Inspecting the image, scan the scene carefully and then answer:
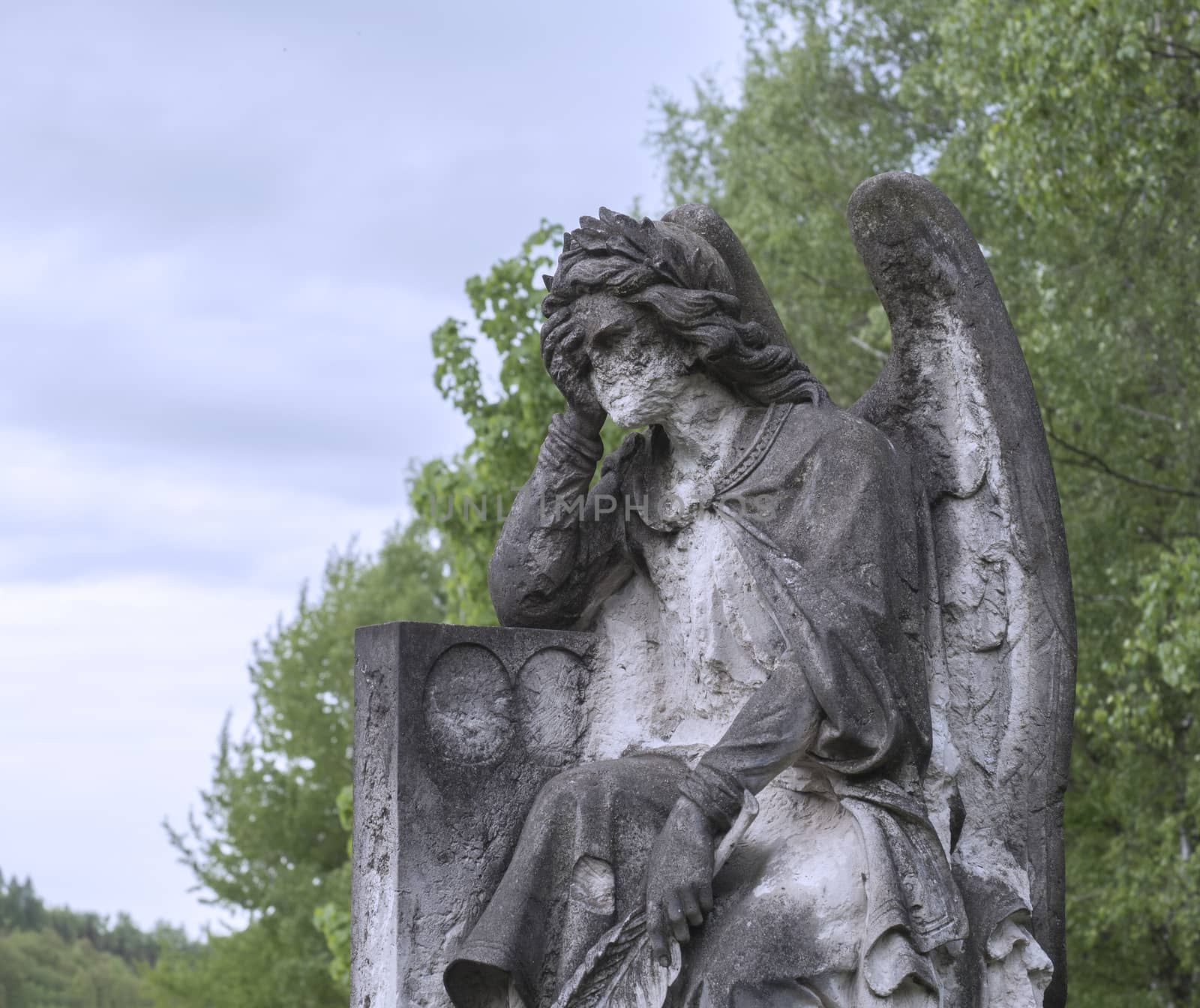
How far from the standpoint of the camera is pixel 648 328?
13.6 feet

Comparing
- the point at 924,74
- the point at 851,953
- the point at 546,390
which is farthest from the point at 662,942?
the point at 924,74

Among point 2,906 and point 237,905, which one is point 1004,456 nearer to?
point 237,905

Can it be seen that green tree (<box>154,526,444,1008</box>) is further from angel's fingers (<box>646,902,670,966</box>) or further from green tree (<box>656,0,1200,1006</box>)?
angel's fingers (<box>646,902,670,966</box>)

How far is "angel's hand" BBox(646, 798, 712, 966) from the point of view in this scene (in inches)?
143

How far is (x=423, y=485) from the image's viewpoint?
10.6 metres

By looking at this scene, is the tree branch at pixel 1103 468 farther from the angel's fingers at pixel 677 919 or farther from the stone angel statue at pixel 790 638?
the angel's fingers at pixel 677 919

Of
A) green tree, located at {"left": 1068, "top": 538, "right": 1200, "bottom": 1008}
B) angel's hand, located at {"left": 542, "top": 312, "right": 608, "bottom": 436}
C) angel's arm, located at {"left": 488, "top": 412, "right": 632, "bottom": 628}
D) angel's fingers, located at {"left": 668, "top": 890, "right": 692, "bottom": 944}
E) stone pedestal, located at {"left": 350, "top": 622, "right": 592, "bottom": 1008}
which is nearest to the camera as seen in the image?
angel's fingers, located at {"left": 668, "top": 890, "right": 692, "bottom": 944}

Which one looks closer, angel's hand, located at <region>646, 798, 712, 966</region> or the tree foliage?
angel's hand, located at <region>646, 798, 712, 966</region>

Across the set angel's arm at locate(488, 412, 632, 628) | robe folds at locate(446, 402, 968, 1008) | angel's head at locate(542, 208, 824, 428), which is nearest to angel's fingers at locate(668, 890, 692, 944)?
robe folds at locate(446, 402, 968, 1008)

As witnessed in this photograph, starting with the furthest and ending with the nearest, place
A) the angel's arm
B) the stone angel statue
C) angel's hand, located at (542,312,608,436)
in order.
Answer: the angel's arm < angel's hand, located at (542,312,608,436) < the stone angel statue

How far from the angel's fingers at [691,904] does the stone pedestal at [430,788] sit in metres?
0.68

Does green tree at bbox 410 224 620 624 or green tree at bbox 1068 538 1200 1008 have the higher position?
green tree at bbox 410 224 620 624

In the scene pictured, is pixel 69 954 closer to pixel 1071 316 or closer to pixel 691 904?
pixel 1071 316

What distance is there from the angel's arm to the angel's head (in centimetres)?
19
